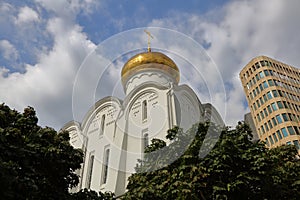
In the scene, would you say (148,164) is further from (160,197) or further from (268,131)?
(268,131)

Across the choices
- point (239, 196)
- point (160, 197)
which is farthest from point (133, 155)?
point (239, 196)

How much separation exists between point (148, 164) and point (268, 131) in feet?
103

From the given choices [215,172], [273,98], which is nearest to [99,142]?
[215,172]

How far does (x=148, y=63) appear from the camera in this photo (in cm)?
2000

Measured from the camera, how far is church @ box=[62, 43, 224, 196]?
15663 mm

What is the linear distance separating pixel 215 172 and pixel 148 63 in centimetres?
1206

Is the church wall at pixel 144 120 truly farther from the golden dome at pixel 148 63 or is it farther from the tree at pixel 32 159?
the tree at pixel 32 159

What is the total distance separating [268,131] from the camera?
38.2 meters

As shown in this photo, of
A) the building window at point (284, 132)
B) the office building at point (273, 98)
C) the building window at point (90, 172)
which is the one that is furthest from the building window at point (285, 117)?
the building window at point (90, 172)

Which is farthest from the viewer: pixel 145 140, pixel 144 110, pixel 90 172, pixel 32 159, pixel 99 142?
pixel 99 142

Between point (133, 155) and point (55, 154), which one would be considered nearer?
point (55, 154)

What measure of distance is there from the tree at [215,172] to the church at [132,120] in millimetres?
4144

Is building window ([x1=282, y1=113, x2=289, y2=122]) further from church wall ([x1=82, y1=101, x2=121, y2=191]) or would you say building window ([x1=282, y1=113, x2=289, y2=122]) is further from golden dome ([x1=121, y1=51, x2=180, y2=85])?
church wall ([x1=82, y1=101, x2=121, y2=191])

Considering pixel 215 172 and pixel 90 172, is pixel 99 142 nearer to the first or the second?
pixel 90 172
